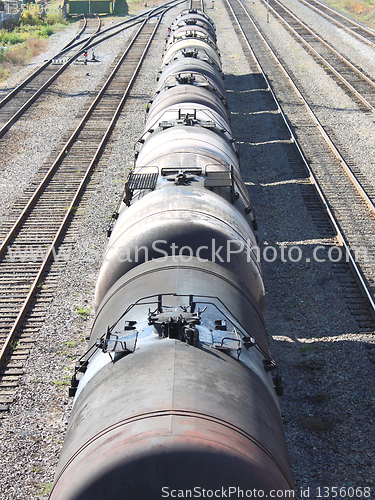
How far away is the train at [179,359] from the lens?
4066mm

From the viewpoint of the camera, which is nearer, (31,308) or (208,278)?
(208,278)

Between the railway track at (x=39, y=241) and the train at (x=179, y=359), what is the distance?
3.96 m

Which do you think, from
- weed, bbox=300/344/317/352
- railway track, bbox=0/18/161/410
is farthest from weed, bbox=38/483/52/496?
weed, bbox=300/344/317/352

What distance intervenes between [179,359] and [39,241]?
431 inches

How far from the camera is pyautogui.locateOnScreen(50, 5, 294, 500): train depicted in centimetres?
407

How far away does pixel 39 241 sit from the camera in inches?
587

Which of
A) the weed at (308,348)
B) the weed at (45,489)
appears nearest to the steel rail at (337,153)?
the weed at (308,348)

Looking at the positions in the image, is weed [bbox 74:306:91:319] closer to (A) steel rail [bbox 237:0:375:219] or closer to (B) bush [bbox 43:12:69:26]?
(A) steel rail [bbox 237:0:375:219]

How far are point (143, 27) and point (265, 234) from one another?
36933mm

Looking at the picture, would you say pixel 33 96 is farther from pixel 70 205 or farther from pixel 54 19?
pixel 54 19

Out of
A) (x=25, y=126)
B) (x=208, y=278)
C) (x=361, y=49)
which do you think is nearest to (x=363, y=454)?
(x=208, y=278)

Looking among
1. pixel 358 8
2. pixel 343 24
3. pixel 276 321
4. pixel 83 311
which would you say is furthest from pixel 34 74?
pixel 358 8

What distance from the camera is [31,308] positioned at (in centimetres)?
1220

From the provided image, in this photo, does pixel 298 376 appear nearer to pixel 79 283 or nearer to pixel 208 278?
pixel 208 278
